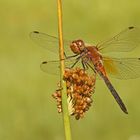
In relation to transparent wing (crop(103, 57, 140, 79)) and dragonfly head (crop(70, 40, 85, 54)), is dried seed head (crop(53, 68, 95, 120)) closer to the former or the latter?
dragonfly head (crop(70, 40, 85, 54))

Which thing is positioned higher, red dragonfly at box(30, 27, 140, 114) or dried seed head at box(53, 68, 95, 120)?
red dragonfly at box(30, 27, 140, 114)

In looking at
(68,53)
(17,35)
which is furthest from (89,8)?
(68,53)

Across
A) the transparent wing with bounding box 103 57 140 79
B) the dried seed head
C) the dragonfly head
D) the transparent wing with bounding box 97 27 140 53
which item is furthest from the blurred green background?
the dried seed head

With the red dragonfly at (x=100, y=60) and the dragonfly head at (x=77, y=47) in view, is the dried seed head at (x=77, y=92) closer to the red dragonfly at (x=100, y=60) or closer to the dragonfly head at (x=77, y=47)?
the red dragonfly at (x=100, y=60)

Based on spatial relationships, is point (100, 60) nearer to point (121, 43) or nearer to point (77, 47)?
point (77, 47)

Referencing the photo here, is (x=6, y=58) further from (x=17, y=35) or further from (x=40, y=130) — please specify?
(x=40, y=130)
